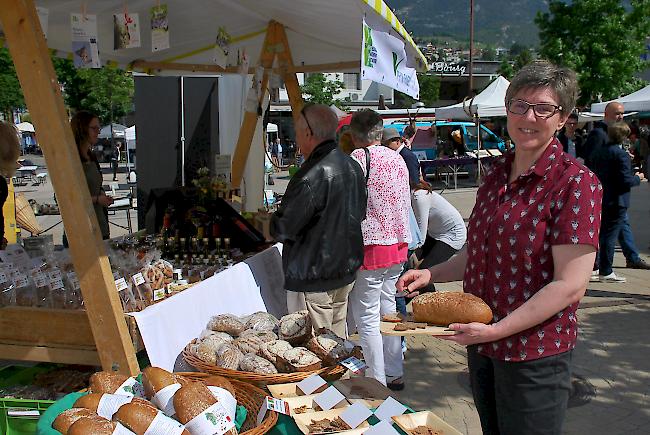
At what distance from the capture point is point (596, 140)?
7.16 m

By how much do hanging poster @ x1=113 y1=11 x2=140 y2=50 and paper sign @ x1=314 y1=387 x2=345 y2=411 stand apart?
10.6 ft

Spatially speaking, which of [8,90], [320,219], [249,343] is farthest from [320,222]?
[8,90]

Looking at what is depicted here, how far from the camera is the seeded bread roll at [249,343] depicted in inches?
113

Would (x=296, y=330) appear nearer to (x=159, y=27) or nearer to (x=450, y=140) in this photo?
(x=159, y=27)

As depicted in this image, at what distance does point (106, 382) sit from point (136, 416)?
528 millimetres

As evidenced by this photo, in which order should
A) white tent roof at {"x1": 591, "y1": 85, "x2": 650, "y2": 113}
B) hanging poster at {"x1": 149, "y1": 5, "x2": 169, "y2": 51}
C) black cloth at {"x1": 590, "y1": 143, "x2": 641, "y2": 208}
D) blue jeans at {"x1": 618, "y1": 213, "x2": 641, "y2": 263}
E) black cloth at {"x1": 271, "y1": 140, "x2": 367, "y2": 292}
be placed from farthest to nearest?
white tent roof at {"x1": 591, "y1": 85, "x2": 650, "y2": 113} < blue jeans at {"x1": 618, "y1": 213, "x2": 641, "y2": 263} < black cloth at {"x1": 590, "y1": 143, "x2": 641, "y2": 208} < hanging poster at {"x1": 149, "y1": 5, "x2": 169, "y2": 51} < black cloth at {"x1": 271, "y1": 140, "x2": 367, "y2": 292}

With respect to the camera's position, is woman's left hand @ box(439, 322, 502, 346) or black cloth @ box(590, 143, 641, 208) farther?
black cloth @ box(590, 143, 641, 208)

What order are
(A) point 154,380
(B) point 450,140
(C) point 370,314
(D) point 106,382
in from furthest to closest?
(B) point 450,140 < (C) point 370,314 < (D) point 106,382 < (A) point 154,380

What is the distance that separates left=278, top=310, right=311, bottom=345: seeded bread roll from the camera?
291cm

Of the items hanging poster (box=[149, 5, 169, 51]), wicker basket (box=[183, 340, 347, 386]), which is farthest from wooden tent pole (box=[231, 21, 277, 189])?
wicker basket (box=[183, 340, 347, 386])

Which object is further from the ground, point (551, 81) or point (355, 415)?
point (551, 81)

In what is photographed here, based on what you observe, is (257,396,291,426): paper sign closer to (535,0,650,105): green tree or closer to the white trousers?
the white trousers

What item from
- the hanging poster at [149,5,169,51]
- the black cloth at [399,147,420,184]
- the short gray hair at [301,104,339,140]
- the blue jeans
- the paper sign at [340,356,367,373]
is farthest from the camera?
the blue jeans

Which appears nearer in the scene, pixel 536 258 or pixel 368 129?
pixel 536 258
